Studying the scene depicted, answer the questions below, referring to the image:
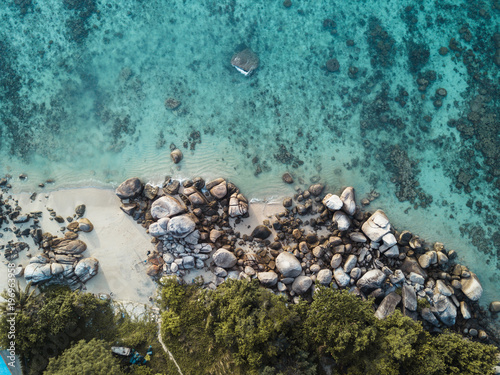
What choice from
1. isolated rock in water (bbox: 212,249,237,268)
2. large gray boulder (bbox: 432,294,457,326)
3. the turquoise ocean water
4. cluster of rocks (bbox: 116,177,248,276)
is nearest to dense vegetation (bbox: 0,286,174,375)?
cluster of rocks (bbox: 116,177,248,276)

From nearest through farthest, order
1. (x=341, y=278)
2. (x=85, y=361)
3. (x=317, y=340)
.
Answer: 1. (x=85, y=361)
2. (x=317, y=340)
3. (x=341, y=278)

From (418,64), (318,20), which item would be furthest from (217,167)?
(418,64)

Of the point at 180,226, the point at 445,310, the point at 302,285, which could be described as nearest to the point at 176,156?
the point at 180,226

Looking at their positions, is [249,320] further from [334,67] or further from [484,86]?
[484,86]

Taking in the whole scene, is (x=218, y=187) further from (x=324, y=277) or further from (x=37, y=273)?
(x=37, y=273)

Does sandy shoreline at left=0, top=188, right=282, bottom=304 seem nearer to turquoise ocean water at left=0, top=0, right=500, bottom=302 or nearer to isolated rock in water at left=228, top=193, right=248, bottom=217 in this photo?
isolated rock in water at left=228, top=193, right=248, bottom=217

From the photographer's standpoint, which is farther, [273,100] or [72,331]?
[273,100]
